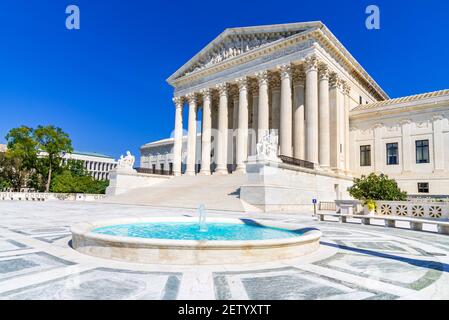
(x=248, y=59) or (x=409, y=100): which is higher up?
(x=248, y=59)

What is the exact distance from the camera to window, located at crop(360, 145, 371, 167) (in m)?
36.5

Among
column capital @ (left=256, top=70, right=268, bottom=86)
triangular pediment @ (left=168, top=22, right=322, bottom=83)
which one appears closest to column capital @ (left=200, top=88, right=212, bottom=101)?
triangular pediment @ (left=168, top=22, right=322, bottom=83)

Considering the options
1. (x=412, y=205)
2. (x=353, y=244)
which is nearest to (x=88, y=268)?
(x=353, y=244)

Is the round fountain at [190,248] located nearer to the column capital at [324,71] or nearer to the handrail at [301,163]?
the handrail at [301,163]

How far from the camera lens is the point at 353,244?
30.0 ft

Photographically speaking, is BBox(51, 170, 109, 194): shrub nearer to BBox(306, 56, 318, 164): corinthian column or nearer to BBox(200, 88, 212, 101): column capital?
BBox(200, 88, 212, 101): column capital

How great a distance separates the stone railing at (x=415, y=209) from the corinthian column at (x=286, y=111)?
13.7 metres

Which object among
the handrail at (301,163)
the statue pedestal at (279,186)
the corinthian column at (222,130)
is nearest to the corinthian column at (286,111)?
the handrail at (301,163)

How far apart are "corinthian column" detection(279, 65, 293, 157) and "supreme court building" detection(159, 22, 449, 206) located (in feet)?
0.35

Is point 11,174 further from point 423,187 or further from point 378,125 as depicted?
point 423,187

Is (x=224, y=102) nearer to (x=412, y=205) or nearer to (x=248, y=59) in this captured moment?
(x=248, y=59)

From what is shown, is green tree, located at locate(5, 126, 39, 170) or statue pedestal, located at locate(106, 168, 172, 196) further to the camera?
green tree, located at locate(5, 126, 39, 170)

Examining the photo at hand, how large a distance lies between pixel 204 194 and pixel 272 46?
1856cm

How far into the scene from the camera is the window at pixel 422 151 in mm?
32531
